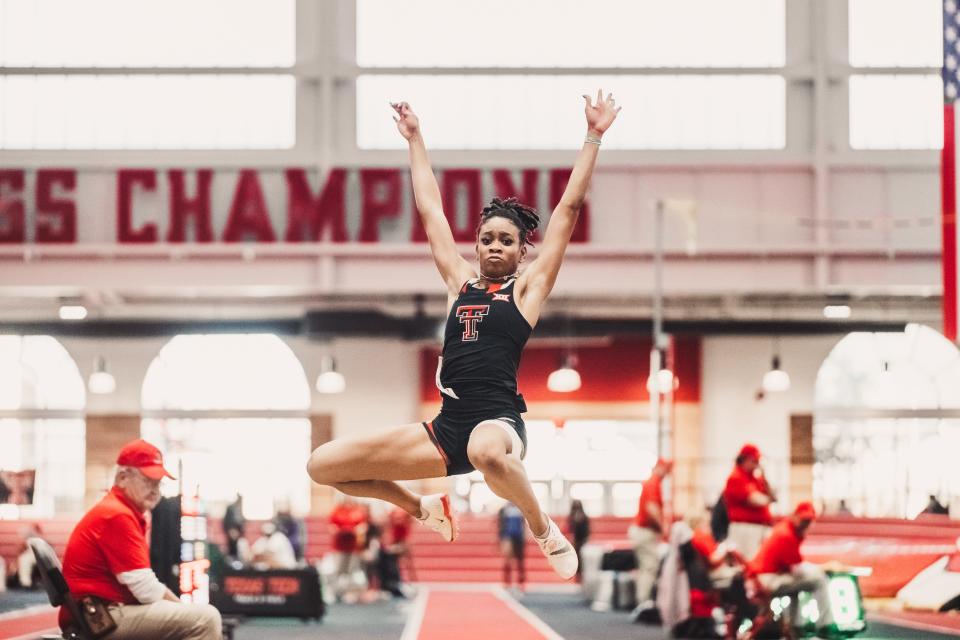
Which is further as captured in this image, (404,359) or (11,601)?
(404,359)

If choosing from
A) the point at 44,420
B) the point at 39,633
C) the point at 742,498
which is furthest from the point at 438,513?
the point at 44,420

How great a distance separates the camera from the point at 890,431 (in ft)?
72.4

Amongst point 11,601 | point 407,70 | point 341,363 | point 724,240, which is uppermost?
point 407,70

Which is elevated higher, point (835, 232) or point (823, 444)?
point (835, 232)

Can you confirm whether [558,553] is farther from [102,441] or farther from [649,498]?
[102,441]

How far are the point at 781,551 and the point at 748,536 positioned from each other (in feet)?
3.60

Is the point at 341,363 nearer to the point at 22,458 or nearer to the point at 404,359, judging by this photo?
the point at 404,359

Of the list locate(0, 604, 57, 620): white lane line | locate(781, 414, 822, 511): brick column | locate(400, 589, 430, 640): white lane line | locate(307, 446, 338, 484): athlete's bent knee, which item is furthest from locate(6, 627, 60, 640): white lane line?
locate(781, 414, 822, 511): brick column

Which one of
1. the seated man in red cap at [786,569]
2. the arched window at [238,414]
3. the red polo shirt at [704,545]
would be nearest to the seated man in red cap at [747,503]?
the red polo shirt at [704,545]

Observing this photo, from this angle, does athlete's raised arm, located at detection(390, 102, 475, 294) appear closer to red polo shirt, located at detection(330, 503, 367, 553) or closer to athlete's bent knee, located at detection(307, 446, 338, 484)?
athlete's bent knee, located at detection(307, 446, 338, 484)

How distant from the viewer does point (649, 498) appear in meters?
13.1

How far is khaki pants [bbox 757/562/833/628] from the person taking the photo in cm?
986

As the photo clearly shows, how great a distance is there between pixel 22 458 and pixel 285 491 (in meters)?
4.32

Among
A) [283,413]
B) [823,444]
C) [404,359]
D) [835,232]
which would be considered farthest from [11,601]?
[823,444]
